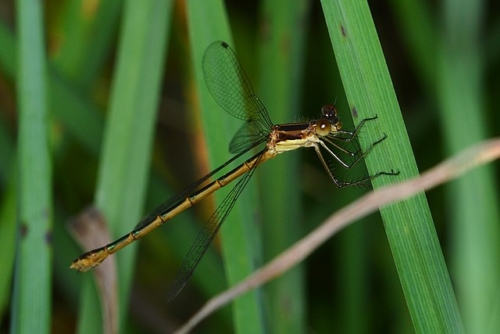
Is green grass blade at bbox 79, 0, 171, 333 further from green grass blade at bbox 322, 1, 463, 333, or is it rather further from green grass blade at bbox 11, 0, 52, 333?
green grass blade at bbox 322, 1, 463, 333

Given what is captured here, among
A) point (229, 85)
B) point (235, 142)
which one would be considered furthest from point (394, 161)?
point (229, 85)

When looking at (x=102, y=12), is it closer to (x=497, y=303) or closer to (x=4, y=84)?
(x=4, y=84)

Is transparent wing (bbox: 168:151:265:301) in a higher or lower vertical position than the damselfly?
lower

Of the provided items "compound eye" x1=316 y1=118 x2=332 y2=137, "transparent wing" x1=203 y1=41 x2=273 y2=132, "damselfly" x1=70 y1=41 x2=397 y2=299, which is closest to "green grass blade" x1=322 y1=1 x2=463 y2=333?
"damselfly" x1=70 y1=41 x2=397 y2=299

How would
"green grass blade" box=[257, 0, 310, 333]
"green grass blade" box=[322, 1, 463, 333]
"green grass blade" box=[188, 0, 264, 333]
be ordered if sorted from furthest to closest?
"green grass blade" box=[257, 0, 310, 333] → "green grass blade" box=[188, 0, 264, 333] → "green grass blade" box=[322, 1, 463, 333]

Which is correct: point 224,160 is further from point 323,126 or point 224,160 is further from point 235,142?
point 323,126

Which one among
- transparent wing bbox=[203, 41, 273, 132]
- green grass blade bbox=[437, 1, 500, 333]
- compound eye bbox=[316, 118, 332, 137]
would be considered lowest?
green grass blade bbox=[437, 1, 500, 333]

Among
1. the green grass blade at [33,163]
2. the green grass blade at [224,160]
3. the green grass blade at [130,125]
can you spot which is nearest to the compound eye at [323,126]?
the green grass blade at [224,160]

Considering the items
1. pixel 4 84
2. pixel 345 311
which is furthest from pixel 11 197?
pixel 345 311
